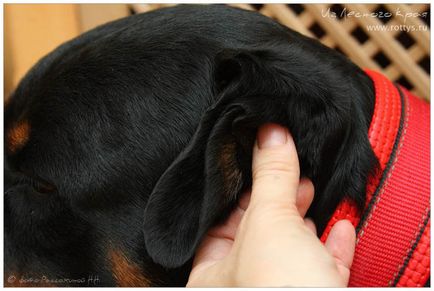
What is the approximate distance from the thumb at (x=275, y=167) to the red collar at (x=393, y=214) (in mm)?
154

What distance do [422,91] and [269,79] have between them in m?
1.19

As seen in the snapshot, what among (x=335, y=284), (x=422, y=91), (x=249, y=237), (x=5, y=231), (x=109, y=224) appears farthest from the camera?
(x=422, y=91)

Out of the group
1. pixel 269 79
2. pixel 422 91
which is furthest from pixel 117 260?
pixel 422 91

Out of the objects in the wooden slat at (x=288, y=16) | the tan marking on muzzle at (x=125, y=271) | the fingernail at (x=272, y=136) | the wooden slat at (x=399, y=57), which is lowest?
the tan marking on muzzle at (x=125, y=271)

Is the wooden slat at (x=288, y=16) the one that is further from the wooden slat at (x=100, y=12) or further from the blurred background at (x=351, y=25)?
the wooden slat at (x=100, y=12)

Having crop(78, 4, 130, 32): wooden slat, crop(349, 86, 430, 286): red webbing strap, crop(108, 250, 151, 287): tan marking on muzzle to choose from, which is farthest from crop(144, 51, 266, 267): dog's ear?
crop(78, 4, 130, 32): wooden slat

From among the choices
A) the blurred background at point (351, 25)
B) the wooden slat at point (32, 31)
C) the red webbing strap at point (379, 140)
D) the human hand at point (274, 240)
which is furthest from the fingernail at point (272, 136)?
the wooden slat at point (32, 31)

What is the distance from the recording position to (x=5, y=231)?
1.17m

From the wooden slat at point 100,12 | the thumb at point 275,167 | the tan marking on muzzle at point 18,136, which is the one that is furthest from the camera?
the wooden slat at point 100,12

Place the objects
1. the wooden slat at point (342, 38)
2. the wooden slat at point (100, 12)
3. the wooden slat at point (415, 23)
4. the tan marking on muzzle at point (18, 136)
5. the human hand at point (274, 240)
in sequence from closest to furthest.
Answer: the human hand at point (274, 240) → the tan marking on muzzle at point (18, 136) → the wooden slat at point (415, 23) → the wooden slat at point (342, 38) → the wooden slat at point (100, 12)

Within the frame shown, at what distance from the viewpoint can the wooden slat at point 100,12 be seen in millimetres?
2051

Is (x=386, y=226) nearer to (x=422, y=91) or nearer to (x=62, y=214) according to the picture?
(x=62, y=214)

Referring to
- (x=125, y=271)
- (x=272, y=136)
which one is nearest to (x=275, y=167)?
(x=272, y=136)

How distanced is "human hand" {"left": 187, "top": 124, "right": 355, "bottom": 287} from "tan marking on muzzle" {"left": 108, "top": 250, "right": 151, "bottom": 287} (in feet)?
0.44
